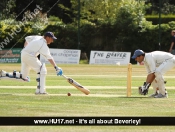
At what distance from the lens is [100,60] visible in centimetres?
4288

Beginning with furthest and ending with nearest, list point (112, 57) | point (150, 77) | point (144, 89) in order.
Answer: point (112, 57) < point (144, 89) < point (150, 77)

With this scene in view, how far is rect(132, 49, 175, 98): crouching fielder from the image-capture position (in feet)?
54.3

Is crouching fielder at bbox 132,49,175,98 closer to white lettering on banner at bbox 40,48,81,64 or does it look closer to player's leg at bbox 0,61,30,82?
player's leg at bbox 0,61,30,82

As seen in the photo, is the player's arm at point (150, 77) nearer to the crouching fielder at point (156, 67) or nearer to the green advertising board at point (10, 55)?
the crouching fielder at point (156, 67)

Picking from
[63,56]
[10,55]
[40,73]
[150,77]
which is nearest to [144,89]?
[150,77]

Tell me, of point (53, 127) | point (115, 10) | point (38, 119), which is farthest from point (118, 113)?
point (115, 10)

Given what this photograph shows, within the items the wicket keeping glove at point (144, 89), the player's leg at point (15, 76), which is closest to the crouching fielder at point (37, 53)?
the player's leg at point (15, 76)

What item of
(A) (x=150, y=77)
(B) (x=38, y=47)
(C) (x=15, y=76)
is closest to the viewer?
(A) (x=150, y=77)

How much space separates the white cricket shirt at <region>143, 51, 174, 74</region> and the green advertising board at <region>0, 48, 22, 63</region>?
28.7m

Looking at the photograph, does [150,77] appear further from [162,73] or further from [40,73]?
[40,73]

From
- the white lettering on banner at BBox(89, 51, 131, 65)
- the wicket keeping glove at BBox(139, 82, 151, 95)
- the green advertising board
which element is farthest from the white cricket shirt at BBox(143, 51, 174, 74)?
the green advertising board

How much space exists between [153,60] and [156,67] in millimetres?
358

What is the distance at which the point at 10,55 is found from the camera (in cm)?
4544

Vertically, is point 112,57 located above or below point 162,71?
below
